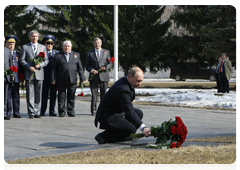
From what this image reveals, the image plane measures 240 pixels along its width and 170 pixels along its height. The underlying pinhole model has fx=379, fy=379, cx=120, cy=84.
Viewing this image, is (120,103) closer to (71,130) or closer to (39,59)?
(71,130)

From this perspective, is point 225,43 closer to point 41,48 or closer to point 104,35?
point 104,35

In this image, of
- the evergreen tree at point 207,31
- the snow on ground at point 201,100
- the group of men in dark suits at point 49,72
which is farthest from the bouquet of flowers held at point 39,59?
the evergreen tree at point 207,31

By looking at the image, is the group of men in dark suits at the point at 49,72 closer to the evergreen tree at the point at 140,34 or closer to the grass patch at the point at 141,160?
the grass patch at the point at 141,160

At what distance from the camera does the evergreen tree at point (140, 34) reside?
32156mm

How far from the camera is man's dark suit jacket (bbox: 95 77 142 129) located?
5783 mm

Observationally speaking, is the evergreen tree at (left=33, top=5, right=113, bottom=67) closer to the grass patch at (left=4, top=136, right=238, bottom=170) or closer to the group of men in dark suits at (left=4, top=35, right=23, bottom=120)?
the group of men in dark suits at (left=4, top=35, right=23, bottom=120)

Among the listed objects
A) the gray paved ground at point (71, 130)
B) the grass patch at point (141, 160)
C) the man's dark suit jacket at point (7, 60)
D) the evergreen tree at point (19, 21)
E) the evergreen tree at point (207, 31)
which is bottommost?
the gray paved ground at point (71, 130)

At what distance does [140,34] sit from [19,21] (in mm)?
12522

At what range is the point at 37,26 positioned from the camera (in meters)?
37.9

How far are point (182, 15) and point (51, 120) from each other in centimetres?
2213

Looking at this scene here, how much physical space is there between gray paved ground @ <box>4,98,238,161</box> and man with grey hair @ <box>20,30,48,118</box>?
375mm

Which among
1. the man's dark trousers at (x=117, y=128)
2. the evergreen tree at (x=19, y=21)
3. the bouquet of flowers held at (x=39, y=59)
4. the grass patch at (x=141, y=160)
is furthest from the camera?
the evergreen tree at (x=19, y=21)

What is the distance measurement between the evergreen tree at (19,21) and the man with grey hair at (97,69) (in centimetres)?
2724
